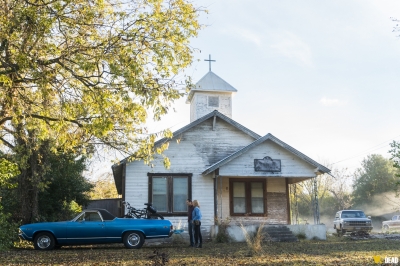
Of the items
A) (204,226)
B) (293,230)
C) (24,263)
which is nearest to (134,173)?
(204,226)

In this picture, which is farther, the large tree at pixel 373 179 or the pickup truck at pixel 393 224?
the large tree at pixel 373 179

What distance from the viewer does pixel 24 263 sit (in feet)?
38.6

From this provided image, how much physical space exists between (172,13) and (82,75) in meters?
2.78

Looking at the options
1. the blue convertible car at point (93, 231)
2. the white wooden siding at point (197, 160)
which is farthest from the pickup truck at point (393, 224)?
the blue convertible car at point (93, 231)

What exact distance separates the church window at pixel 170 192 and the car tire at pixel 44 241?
5650 millimetres

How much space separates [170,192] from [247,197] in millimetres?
3789

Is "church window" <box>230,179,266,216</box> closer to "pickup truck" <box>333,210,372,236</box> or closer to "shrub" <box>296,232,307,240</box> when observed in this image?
"shrub" <box>296,232,307,240</box>

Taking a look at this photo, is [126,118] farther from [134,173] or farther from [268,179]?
[268,179]

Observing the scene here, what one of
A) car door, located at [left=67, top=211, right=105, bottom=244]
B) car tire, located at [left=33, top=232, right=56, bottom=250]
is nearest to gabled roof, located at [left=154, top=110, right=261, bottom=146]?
car door, located at [left=67, top=211, right=105, bottom=244]

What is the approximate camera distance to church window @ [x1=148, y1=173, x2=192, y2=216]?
21109 mm

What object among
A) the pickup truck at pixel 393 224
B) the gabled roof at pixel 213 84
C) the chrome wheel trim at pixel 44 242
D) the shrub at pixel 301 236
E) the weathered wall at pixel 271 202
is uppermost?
the gabled roof at pixel 213 84

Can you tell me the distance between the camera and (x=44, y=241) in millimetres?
16062

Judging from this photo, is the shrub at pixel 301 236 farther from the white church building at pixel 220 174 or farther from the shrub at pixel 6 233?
the shrub at pixel 6 233

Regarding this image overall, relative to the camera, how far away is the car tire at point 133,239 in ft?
54.0
